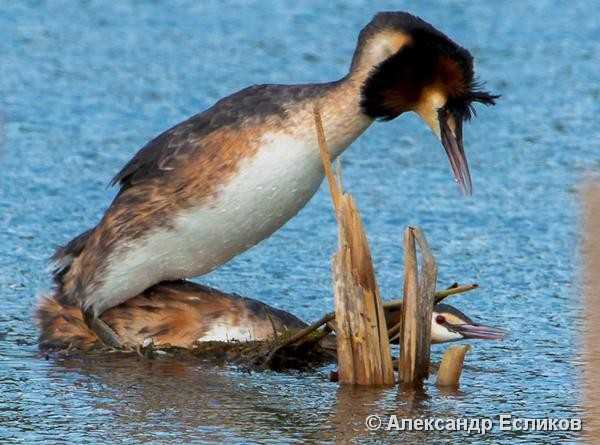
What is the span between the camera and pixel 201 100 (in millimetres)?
11047

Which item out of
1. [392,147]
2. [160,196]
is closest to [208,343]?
[160,196]

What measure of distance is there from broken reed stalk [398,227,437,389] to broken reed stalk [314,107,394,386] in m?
0.08

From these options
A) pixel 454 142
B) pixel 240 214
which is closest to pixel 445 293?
pixel 454 142

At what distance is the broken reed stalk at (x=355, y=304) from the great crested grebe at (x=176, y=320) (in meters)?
0.72

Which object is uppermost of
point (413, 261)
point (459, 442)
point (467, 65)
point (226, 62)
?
point (226, 62)

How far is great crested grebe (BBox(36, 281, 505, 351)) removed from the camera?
7.25 meters

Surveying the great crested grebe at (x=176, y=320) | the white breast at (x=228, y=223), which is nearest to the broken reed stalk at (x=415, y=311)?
the great crested grebe at (x=176, y=320)

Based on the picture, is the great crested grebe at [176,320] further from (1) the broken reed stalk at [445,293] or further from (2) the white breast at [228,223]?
(1) the broken reed stalk at [445,293]

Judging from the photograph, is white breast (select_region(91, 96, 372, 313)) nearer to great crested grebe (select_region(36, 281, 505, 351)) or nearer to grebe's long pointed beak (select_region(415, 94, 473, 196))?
great crested grebe (select_region(36, 281, 505, 351))

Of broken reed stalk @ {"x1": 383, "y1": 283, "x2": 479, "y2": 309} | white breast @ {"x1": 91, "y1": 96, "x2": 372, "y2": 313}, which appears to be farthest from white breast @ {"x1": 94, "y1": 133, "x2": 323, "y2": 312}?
broken reed stalk @ {"x1": 383, "y1": 283, "x2": 479, "y2": 309}

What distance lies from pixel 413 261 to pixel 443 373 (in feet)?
1.61

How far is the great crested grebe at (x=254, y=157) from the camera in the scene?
695 cm

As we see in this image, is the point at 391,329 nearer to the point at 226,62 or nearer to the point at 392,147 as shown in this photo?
the point at 392,147

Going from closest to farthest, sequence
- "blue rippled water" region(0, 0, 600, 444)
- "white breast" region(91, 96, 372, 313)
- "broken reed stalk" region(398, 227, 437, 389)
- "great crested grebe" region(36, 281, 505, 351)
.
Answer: "blue rippled water" region(0, 0, 600, 444), "broken reed stalk" region(398, 227, 437, 389), "white breast" region(91, 96, 372, 313), "great crested grebe" region(36, 281, 505, 351)
